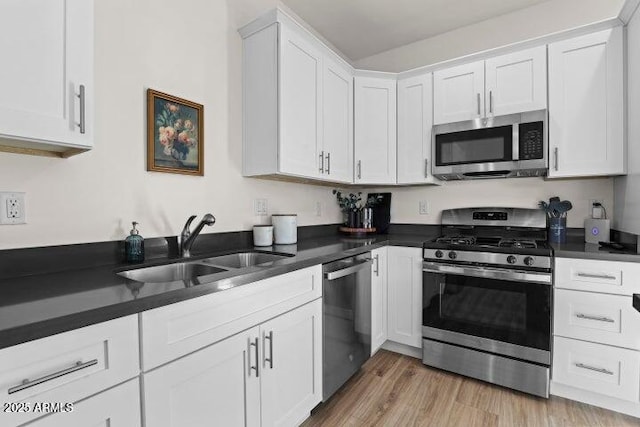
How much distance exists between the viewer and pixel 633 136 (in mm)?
1812

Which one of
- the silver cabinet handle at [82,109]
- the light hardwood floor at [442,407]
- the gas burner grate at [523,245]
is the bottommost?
the light hardwood floor at [442,407]

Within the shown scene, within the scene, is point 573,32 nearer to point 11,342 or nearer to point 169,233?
point 169,233

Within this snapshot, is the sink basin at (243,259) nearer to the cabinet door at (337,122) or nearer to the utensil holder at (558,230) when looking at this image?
the cabinet door at (337,122)

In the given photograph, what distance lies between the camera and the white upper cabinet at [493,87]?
2.13 meters

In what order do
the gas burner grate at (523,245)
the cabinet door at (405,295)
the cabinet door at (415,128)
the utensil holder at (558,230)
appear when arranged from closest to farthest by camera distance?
the gas burner grate at (523,245) < the utensil holder at (558,230) < the cabinet door at (405,295) < the cabinet door at (415,128)

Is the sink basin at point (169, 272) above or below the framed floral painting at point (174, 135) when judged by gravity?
below

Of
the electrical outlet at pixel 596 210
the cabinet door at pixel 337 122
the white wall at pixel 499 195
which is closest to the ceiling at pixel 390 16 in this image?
the cabinet door at pixel 337 122

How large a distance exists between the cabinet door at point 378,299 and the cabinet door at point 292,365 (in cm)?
68

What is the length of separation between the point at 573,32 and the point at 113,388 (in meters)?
3.06

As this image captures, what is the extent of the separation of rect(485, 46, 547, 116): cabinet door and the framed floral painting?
2089 millimetres

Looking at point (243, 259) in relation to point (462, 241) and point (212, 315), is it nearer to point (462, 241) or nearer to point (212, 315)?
point (212, 315)

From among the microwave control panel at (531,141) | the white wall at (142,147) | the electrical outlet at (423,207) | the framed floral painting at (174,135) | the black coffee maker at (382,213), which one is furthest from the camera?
the black coffee maker at (382,213)

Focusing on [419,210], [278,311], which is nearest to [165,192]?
[278,311]

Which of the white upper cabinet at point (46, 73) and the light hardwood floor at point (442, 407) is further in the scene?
the light hardwood floor at point (442, 407)
